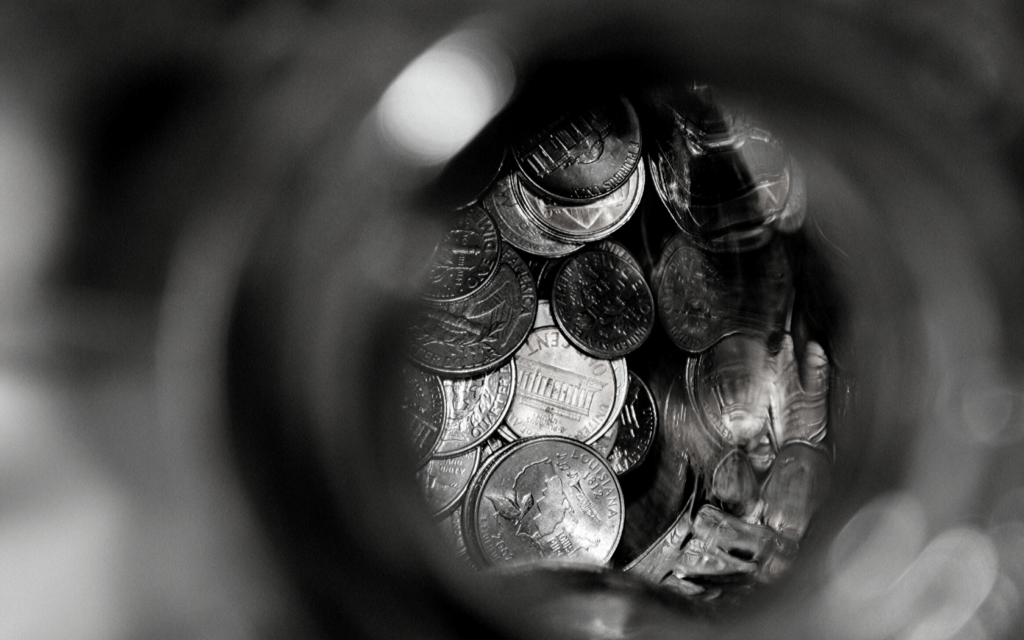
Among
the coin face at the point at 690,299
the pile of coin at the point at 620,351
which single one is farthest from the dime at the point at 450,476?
the coin face at the point at 690,299

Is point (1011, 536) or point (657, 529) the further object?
point (657, 529)

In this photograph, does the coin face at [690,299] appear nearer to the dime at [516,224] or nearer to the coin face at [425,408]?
the dime at [516,224]

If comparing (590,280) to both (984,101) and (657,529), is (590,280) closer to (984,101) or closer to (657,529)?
(657,529)

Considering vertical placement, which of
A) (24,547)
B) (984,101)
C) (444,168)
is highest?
(984,101)

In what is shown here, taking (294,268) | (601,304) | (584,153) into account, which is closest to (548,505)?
(601,304)

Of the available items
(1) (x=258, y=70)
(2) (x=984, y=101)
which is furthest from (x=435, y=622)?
(2) (x=984, y=101)

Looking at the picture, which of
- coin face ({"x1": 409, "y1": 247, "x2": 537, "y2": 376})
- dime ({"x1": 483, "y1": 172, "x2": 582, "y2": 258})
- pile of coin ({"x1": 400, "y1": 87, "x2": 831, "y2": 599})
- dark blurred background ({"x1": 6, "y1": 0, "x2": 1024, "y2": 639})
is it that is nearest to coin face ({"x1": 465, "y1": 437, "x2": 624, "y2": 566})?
pile of coin ({"x1": 400, "y1": 87, "x2": 831, "y2": 599})

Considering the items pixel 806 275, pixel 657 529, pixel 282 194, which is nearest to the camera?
pixel 282 194

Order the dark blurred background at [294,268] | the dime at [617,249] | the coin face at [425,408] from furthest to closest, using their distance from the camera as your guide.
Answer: the dime at [617,249]
the coin face at [425,408]
the dark blurred background at [294,268]
